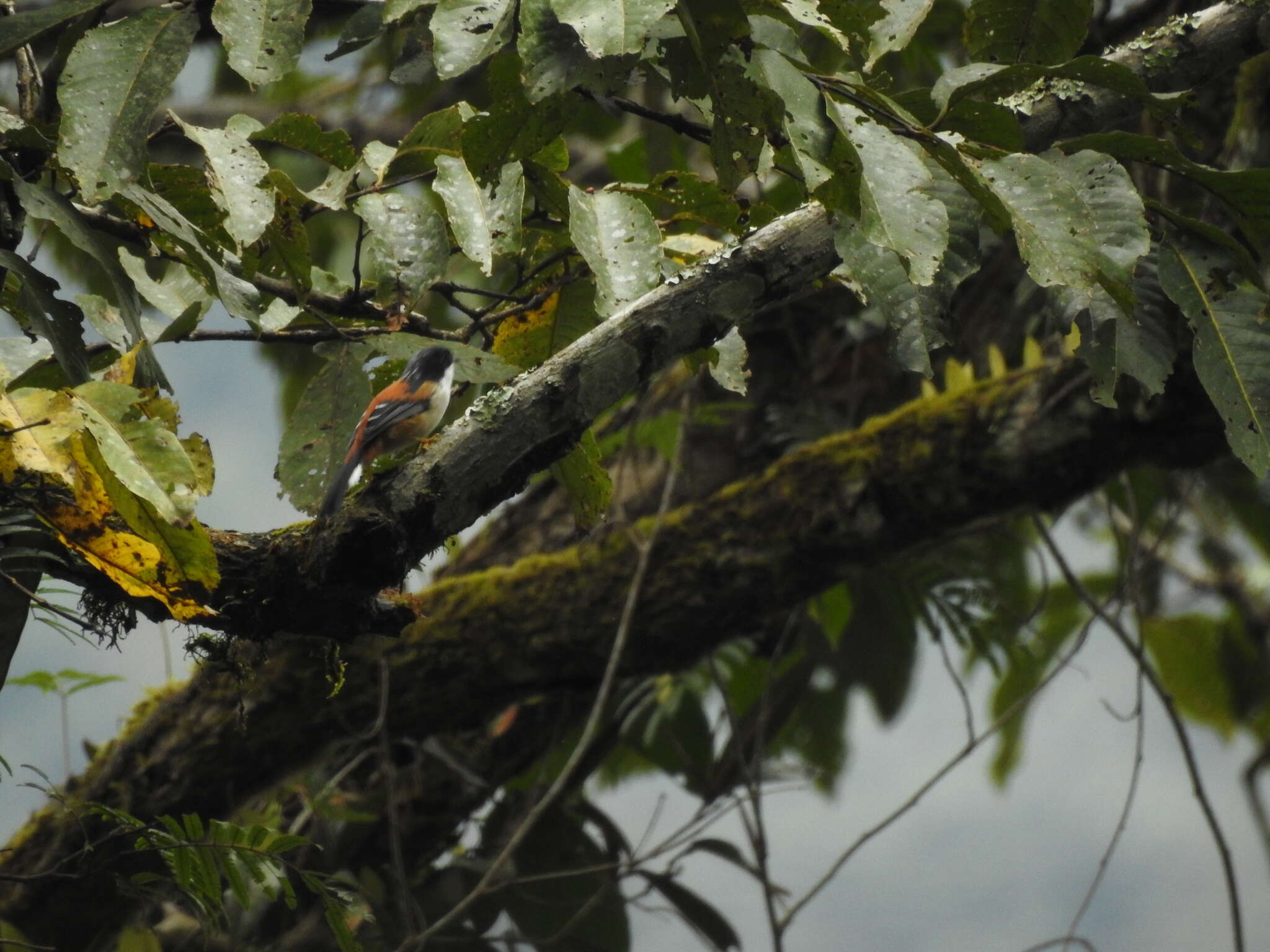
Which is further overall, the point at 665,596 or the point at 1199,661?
the point at 1199,661

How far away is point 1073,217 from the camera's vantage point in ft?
3.79

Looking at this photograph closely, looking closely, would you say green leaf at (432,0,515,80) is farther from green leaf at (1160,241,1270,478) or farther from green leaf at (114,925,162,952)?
green leaf at (114,925,162,952)

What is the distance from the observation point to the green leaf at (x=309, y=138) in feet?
5.09

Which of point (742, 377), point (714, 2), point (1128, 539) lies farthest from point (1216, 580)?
point (714, 2)

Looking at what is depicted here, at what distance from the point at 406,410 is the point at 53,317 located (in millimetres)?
475

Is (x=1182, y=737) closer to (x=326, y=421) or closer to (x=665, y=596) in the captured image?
(x=665, y=596)

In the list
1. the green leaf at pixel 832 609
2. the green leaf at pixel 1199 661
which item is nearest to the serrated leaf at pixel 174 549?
the green leaf at pixel 832 609

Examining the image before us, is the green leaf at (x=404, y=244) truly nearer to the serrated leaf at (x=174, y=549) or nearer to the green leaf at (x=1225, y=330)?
the serrated leaf at (x=174, y=549)

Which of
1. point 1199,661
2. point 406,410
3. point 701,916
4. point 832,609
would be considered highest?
point 406,410

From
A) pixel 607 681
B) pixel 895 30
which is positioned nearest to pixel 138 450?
pixel 895 30

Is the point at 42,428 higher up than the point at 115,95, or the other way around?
the point at 115,95

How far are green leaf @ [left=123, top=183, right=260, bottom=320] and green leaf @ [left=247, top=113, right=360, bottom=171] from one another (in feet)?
0.75

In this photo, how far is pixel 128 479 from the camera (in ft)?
3.40

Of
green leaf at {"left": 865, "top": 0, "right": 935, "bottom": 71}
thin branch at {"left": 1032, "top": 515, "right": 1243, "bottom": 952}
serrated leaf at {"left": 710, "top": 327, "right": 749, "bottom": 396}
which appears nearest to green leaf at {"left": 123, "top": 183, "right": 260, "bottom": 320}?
serrated leaf at {"left": 710, "top": 327, "right": 749, "bottom": 396}
